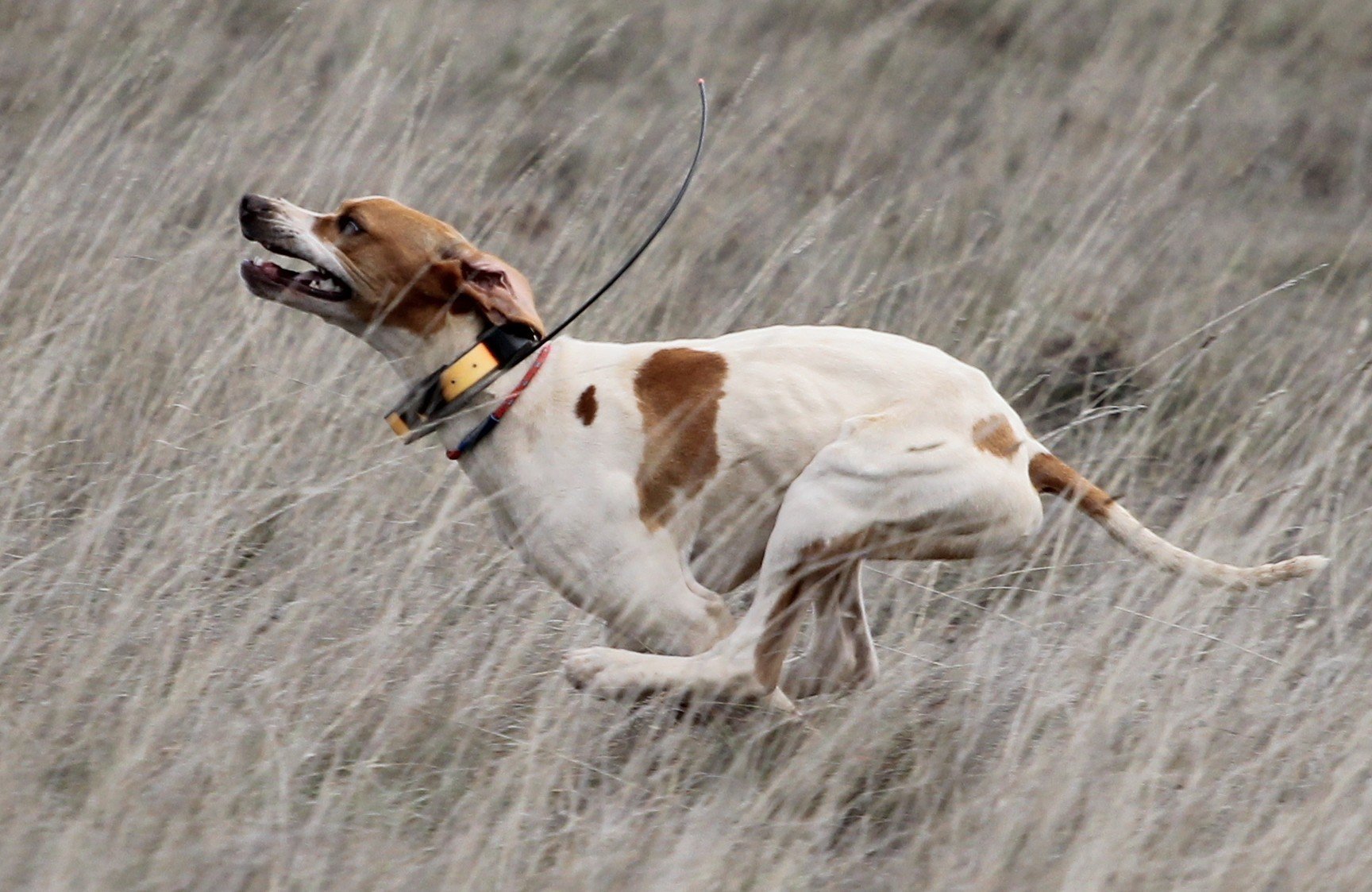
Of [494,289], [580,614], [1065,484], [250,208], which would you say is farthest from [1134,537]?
[250,208]

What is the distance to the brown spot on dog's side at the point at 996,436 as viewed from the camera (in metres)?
3.17

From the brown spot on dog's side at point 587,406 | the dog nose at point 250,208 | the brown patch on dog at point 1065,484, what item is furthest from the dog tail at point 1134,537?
the dog nose at point 250,208

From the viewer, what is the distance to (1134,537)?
Result: 10.7 feet

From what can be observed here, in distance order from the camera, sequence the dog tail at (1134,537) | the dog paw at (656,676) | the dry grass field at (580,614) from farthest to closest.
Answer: the dog tail at (1134,537) → the dog paw at (656,676) → the dry grass field at (580,614)

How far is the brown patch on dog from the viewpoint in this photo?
3264 millimetres

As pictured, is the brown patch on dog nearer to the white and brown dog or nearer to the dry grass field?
the white and brown dog

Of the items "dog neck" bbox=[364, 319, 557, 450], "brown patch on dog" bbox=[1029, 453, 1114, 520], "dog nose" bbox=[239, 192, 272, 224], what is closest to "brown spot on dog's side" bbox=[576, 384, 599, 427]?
"dog neck" bbox=[364, 319, 557, 450]

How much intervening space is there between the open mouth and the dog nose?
0.08 metres

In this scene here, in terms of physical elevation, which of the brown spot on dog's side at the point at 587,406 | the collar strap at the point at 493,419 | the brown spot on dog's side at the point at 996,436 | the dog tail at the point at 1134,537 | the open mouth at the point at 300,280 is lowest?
the dog tail at the point at 1134,537

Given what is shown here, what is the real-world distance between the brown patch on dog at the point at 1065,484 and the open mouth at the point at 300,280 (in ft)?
4.40

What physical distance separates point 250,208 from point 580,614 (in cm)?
109

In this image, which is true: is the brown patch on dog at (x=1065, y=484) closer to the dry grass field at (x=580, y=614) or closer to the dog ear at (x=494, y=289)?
the dry grass field at (x=580, y=614)

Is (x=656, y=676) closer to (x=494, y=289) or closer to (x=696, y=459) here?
(x=696, y=459)

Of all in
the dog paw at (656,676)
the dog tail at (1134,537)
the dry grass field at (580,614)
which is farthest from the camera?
the dog tail at (1134,537)
